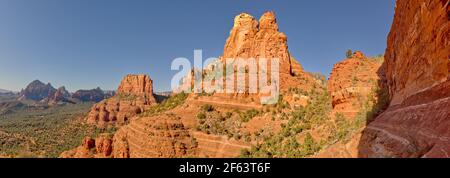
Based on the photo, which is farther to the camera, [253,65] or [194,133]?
[253,65]

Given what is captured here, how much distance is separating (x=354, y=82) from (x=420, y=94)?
1740cm

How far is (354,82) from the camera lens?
29984mm

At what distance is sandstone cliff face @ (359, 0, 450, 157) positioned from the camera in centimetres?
1023

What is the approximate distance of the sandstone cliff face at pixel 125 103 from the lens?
108 metres

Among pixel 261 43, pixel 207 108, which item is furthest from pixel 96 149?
pixel 261 43

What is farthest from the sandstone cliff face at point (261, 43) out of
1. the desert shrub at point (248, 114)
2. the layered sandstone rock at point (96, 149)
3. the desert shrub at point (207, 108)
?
the layered sandstone rock at point (96, 149)

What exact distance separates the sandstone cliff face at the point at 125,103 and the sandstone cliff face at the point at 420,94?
9889 cm

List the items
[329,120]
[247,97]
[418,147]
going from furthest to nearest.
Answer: [247,97]
[329,120]
[418,147]

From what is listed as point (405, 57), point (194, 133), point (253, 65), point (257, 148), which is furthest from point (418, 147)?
point (253, 65)

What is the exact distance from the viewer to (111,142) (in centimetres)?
4022

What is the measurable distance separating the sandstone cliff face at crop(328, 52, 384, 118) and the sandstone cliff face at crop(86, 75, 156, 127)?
85.8 metres
